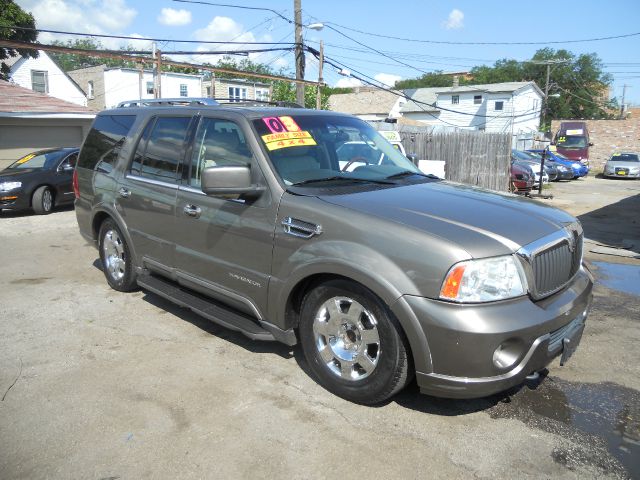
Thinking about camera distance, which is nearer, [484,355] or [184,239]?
[484,355]

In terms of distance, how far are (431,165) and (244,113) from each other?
10.6 metres

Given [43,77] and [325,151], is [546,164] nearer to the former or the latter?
[325,151]

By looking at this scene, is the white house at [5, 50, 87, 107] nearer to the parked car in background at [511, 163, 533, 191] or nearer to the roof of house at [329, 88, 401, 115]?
the roof of house at [329, 88, 401, 115]

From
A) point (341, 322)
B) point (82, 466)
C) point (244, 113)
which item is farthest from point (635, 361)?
point (82, 466)

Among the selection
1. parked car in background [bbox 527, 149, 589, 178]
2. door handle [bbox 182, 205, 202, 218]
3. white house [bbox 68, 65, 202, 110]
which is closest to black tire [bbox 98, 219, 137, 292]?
door handle [bbox 182, 205, 202, 218]

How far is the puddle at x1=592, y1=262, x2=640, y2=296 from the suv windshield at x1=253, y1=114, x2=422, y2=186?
Result: 139 inches

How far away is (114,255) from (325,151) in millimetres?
2841

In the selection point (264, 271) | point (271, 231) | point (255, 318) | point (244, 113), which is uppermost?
point (244, 113)

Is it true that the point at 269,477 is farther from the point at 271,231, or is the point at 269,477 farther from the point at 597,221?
the point at 597,221

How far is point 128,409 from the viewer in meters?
3.37

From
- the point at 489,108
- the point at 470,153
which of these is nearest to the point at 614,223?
the point at 470,153

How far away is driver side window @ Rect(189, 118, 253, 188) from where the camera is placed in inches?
155

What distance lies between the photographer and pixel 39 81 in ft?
113

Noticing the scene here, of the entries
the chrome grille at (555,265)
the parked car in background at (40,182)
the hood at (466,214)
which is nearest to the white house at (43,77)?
the parked car in background at (40,182)
